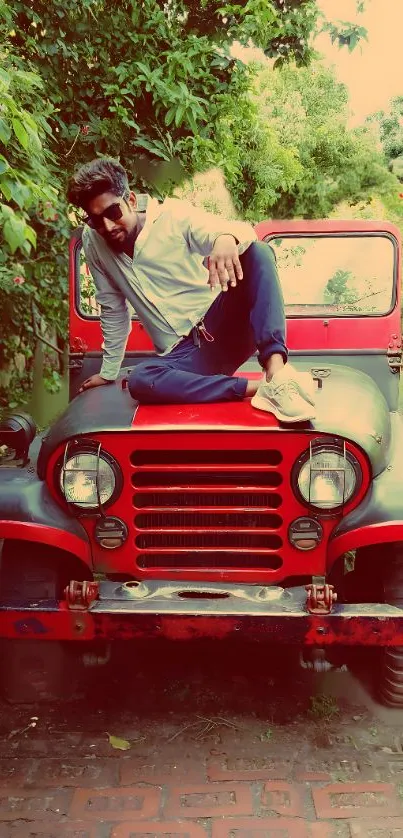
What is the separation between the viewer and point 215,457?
2770 millimetres

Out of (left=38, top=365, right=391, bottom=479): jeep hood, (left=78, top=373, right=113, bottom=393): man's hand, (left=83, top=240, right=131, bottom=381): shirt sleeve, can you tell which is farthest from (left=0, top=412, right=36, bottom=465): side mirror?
(left=83, top=240, right=131, bottom=381): shirt sleeve

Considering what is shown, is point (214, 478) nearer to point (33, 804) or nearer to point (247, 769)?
point (247, 769)

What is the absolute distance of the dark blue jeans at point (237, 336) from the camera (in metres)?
2.98

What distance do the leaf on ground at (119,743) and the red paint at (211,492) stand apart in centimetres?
61

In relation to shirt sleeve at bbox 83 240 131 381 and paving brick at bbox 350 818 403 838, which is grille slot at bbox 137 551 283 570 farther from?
shirt sleeve at bbox 83 240 131 381

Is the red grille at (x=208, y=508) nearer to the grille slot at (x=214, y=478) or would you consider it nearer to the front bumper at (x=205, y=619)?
the grille slot at (x=214, y=478)

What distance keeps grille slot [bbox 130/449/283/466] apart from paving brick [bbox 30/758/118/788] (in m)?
1.05

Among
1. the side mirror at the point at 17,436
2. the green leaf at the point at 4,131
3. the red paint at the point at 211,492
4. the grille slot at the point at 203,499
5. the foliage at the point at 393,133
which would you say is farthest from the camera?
the foliage at the point at 393,133

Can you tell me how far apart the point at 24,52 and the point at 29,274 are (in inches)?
60.2

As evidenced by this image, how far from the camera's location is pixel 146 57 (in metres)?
5.87

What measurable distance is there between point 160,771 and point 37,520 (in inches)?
37.7

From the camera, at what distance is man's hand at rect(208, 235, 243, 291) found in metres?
2.88

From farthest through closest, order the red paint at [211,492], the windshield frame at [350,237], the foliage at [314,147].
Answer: the foliage at [314,147], the windshield frame at [350,237], the red paint at [211,492]

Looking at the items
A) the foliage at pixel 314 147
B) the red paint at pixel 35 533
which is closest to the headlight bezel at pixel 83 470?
the red paint at pixel 35 533
